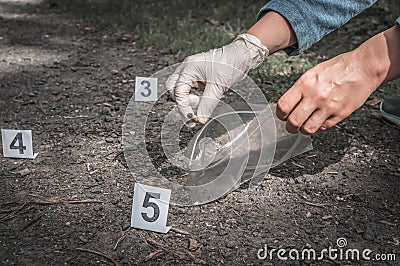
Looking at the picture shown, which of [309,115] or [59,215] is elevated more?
[309,115]

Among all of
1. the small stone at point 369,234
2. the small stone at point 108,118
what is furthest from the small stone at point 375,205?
the small stone at point 108,118

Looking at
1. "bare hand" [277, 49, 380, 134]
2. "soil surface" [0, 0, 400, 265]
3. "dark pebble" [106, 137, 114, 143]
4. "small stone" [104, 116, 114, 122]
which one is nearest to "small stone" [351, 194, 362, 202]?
"soil surface" [0, 0, 400, 265]

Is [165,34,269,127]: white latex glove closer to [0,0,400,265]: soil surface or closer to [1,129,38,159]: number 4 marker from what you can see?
[0,0,400,265]: soil surface

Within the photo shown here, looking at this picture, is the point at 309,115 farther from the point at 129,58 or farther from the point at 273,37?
the point at 129,58

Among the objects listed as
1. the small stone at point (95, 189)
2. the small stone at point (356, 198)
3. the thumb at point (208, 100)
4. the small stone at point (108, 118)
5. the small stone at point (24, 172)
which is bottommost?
the small stone at point (24, 172)

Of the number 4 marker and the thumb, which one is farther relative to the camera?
the number 4 marker

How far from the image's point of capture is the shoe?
191cm

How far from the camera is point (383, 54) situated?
124cm

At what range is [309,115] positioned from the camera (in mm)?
1276

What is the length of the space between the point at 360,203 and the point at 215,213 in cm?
39

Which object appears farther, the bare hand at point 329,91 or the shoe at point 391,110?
the shoe at point 391,110

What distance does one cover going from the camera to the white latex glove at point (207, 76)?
151 centimetres

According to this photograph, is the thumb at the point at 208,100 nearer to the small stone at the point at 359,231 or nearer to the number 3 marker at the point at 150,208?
the number 3 marker at the point at 150,208

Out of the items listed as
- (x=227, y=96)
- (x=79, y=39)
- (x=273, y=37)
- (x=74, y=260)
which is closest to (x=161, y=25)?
(x=79, y=39)
